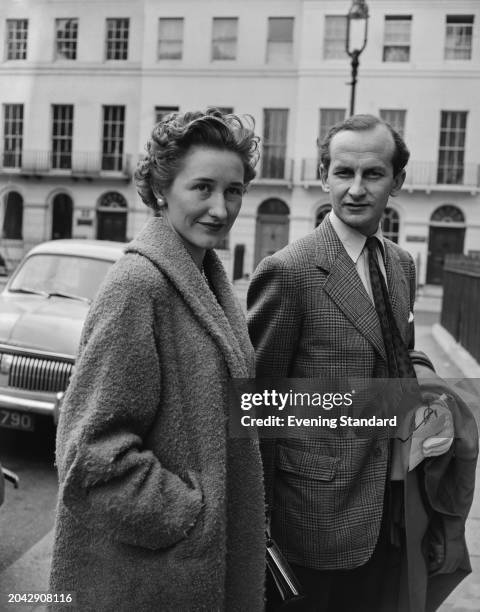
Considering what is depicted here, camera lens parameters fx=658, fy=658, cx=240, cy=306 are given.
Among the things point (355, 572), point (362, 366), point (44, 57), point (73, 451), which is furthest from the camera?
point (44, 57)

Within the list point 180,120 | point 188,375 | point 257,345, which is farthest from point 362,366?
point 180,120

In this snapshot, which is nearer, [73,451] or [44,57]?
[73,451]

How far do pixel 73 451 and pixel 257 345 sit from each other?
75 cm

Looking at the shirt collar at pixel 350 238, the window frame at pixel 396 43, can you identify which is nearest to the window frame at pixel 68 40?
the window frame at pixel 396 43

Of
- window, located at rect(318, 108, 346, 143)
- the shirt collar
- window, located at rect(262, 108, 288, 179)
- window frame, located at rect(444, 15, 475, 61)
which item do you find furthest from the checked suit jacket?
window, located at rect(262, 108, 288, 179)

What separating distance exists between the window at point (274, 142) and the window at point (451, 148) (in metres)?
6.29

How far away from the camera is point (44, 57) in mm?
24688

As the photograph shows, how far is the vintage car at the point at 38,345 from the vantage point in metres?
5.00

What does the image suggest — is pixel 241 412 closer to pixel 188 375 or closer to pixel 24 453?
pixel 188 375

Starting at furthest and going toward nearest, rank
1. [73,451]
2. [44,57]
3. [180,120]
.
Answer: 1. [44,57]
2. [180,120]
3. [73,451]

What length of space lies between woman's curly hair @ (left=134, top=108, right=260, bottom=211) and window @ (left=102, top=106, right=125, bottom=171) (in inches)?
1100

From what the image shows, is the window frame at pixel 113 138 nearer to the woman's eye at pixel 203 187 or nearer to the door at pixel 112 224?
the door at pixel 112 224

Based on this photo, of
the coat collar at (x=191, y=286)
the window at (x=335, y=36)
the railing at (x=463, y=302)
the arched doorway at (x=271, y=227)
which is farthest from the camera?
the arched doorway at (x=271, y=227)

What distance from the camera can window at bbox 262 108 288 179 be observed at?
27.1m
